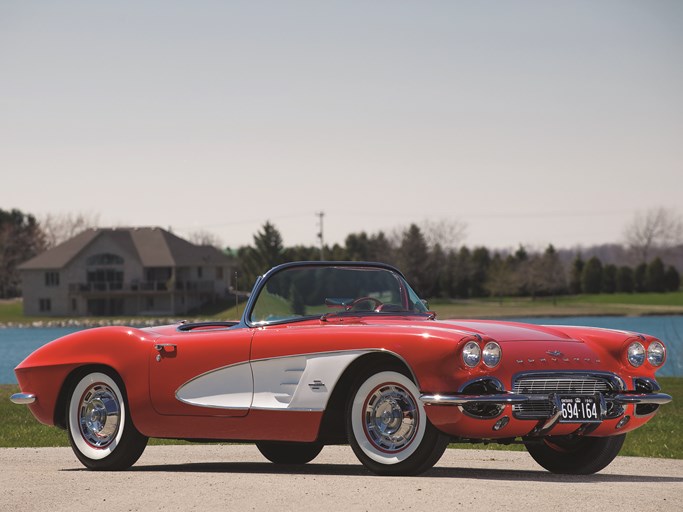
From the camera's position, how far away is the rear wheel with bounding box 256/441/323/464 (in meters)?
10.5

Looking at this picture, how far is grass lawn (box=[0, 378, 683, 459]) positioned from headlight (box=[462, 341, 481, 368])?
5.29m

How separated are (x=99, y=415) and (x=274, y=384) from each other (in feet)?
6.45

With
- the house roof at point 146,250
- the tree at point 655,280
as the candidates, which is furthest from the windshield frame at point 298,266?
the tree at point 655,280

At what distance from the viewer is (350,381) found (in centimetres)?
856

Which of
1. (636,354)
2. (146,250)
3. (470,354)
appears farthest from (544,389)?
(146,250)

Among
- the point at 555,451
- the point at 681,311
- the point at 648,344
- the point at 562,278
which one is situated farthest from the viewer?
the point at 562,278

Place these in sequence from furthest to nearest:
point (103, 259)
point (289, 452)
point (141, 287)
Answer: point (103, 259) → point (141, 287) → point (289, 452)

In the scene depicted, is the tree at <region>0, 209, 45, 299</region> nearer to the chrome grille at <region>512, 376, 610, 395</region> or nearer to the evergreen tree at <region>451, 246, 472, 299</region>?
the evergreen tree at <region>451, 246, 472, 299</region>

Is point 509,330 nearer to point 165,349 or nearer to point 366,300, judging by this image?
point 366,300

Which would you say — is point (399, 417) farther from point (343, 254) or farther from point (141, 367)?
point (343, 254)

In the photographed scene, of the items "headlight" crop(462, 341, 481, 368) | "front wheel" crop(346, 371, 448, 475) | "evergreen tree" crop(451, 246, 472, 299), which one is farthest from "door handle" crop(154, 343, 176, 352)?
"evergreen tree" crop(451, 246, 472, 299)

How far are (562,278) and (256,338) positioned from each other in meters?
117

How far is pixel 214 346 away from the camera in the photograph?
9.39 meters

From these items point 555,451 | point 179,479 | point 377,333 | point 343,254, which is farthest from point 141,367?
point 343,254
